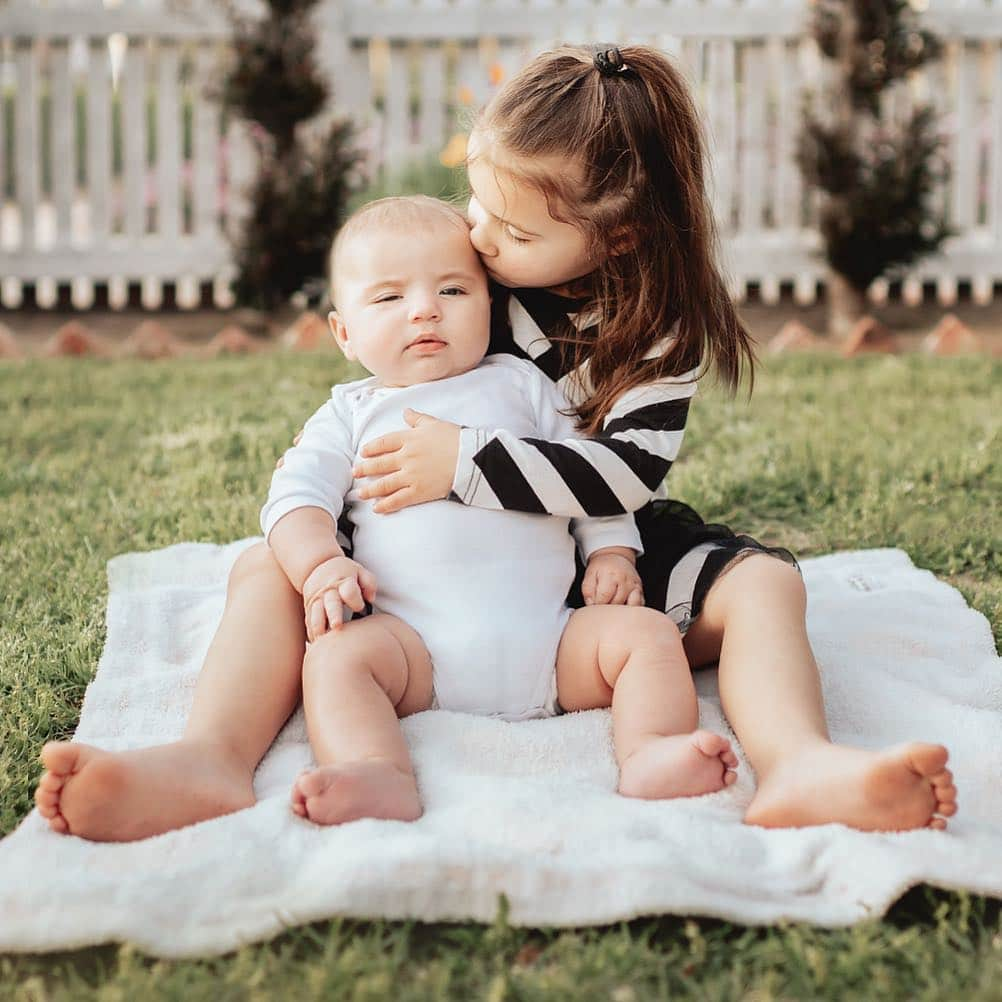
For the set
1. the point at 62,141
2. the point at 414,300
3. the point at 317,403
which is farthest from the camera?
the point at 62,141

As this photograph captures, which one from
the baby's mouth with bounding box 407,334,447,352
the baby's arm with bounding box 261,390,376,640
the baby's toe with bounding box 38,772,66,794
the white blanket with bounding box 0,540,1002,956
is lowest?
the white blanket with bounding box 0,540,1002,956

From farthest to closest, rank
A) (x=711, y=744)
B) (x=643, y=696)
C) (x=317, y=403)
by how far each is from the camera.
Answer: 1. (x=317, y=403)
2. (x=643, y=696)
3. (x=711, y=744)

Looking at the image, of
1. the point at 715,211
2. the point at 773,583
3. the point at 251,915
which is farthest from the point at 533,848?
the point at 715,211

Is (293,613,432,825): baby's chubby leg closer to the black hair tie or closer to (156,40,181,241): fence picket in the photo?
the black hair tie

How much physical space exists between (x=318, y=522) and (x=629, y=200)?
67 centimetres

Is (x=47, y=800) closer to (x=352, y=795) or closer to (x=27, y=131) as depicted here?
(x=352, y=795)

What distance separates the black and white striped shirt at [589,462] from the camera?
182 centimetres

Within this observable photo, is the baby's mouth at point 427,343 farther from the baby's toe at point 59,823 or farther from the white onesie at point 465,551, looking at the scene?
the baby's toe at point 59,823

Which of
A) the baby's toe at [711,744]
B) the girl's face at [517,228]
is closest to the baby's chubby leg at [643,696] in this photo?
the baby's toe at [711,744]

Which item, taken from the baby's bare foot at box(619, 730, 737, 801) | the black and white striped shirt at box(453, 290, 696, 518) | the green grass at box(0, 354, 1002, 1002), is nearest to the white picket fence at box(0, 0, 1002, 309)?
the green grass at box(0, 354, 1002, 1002)

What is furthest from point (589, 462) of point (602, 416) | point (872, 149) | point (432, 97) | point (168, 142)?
point (168, 142)

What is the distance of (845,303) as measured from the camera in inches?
246

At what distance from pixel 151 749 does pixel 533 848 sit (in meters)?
0.46

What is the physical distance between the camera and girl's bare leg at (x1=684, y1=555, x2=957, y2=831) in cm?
143
